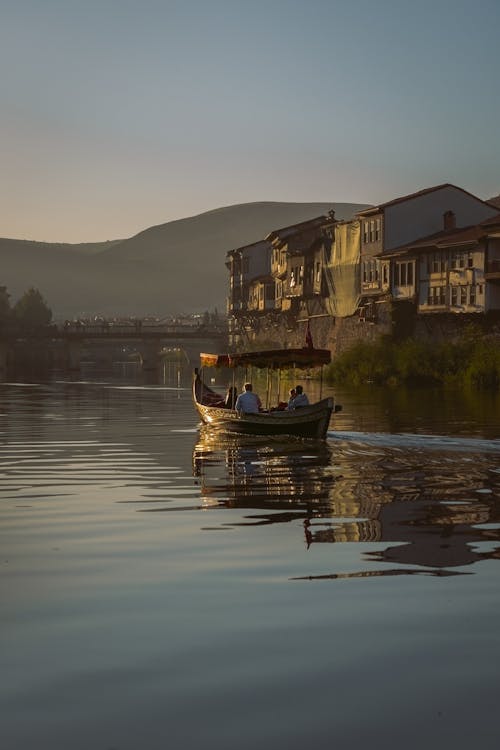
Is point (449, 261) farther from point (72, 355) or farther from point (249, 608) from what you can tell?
point (72, 355)

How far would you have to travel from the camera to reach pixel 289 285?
11069cm

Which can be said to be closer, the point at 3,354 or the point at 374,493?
the point at 374,493

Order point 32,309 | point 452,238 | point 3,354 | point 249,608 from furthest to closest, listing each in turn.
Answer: point 32,309 → point 3,354 → point 452,238 → point 249,608

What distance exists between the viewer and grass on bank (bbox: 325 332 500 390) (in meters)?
70.2

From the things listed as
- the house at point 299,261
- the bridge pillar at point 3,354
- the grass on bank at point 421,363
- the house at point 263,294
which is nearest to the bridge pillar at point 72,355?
the bridge pillar at point 3,354

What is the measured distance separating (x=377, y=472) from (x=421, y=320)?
185ft

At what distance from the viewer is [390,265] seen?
84.4 m

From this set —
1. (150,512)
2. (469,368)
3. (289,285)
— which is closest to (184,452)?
(150,512)

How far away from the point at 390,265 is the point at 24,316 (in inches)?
4197

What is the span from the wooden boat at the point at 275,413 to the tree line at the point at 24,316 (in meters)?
104

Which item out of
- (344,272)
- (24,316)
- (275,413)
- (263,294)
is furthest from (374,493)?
(24,316)

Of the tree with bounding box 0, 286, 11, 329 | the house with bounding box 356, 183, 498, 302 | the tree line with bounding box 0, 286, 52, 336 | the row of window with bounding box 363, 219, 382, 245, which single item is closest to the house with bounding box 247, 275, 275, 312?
the row of window with bounding box 363, 219, 382, 245

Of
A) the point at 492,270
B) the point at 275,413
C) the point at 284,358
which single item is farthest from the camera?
the point at 492,270

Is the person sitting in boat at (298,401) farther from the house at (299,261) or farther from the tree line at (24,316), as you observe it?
the tree line at (24,316)
